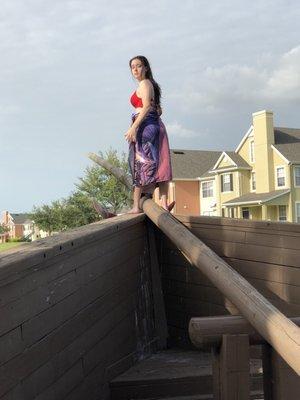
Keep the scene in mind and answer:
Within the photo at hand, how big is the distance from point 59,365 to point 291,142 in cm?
3592

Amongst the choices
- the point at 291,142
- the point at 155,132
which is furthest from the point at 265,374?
the point at 291,142

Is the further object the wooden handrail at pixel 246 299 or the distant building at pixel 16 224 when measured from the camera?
the distant building at pixel 16 224

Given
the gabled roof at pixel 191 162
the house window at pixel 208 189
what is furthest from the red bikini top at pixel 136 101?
the gabled roof at pixel 191 162

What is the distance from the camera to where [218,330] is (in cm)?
234

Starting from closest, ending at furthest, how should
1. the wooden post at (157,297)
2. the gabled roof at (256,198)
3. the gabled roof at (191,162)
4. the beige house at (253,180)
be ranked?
the wooden post at (157,297) → the gabled roof at (256,198) → the beige house at (253,180) → the gabled roof at (191,162)

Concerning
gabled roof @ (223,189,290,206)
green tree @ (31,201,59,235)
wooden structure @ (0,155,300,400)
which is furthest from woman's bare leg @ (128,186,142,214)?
green tree @ (31,201,59,235)

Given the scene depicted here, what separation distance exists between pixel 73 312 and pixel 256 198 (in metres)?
33.5

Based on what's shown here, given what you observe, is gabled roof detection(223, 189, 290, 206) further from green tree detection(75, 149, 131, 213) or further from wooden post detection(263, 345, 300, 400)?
wooden post detection(263, 345, 300, 400)

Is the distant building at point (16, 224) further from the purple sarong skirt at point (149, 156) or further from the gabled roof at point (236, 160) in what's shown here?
the purple sarong skirt at point (149, 156)

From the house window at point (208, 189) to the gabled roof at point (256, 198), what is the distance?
10.9 feet

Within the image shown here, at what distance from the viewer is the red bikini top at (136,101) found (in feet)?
15.6

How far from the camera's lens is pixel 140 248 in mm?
4520

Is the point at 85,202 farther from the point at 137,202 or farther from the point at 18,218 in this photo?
the point at 18,218

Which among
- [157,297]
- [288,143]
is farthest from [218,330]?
[288,143]
